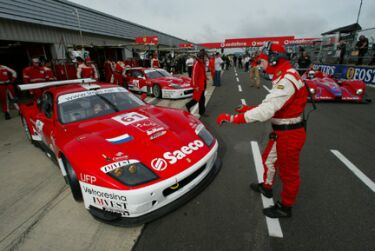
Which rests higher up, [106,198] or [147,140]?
[147,140]

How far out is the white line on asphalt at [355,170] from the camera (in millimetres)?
2456

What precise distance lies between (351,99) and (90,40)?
13653mm

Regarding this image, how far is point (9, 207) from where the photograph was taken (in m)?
2.38

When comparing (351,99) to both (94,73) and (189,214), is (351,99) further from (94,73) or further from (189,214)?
(94,73)

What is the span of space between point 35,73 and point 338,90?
969 cm

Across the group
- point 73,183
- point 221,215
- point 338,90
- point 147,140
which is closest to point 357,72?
point 338,90

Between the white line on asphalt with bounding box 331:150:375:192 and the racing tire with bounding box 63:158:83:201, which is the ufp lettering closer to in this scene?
the racing tire with bounding box 63:158:83:201

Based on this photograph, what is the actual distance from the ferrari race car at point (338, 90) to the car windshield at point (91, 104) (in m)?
5.56

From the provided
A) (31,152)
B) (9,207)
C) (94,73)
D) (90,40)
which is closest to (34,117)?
(31,152)

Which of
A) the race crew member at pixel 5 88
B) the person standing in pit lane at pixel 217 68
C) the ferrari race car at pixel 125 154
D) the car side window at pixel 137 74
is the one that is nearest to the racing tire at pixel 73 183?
the ferrari race car at pixel 125 154

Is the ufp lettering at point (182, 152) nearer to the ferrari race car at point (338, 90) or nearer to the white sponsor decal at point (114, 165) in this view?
the white sponsor decal at point (114, 165)

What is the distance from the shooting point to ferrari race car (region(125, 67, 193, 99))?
7550 millimetres

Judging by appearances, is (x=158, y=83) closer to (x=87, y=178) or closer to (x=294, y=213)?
(x=87, y=178)

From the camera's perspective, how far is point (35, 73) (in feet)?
22.1
